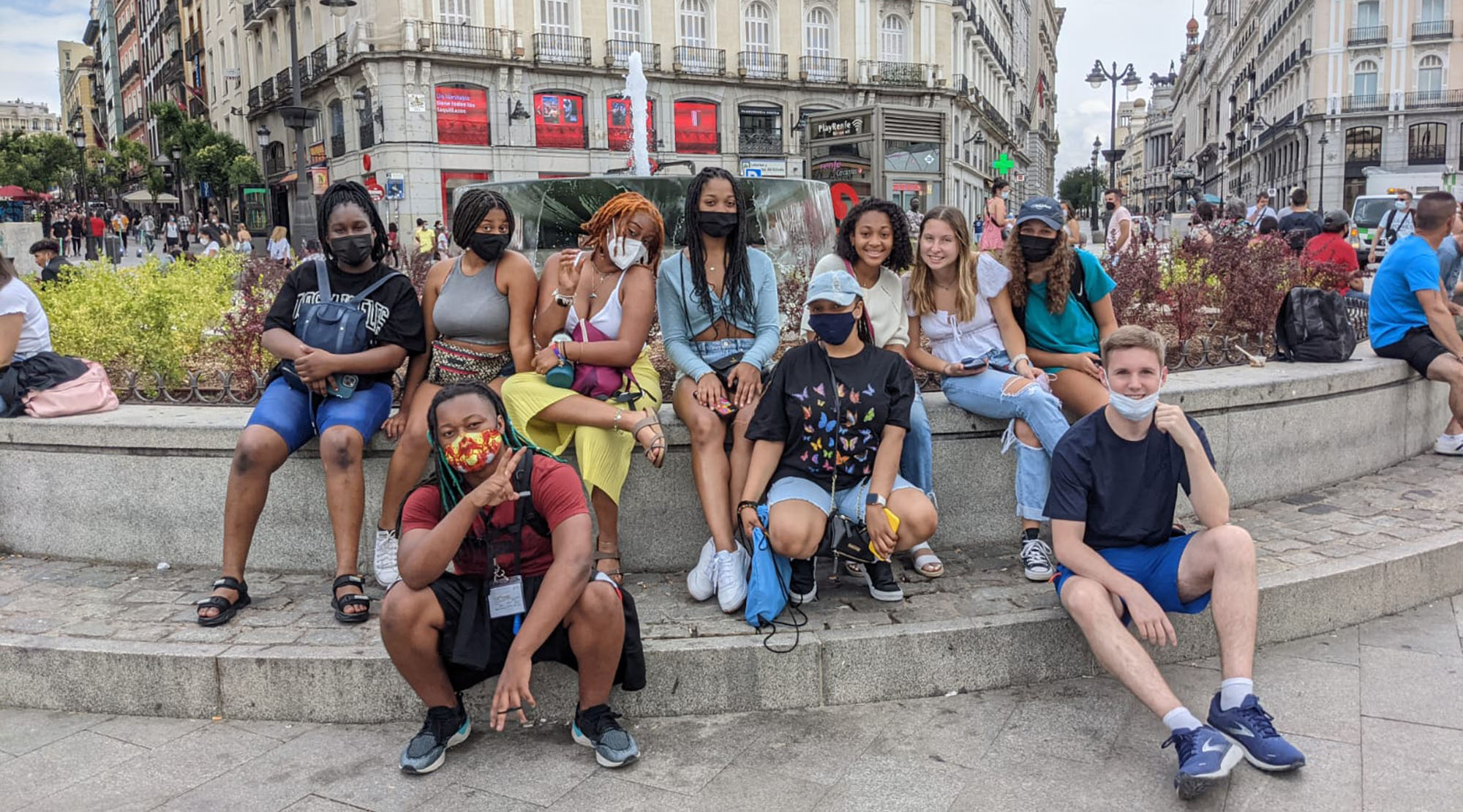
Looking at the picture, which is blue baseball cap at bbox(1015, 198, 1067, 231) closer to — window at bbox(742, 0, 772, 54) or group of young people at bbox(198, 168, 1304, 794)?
group of young people at bbox(198, 168, 1304, 794)

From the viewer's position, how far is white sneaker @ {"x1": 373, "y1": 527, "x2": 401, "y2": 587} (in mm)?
4590

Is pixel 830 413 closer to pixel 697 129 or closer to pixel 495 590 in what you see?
pixel 495 590

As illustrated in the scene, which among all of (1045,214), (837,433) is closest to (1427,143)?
(1045,214)

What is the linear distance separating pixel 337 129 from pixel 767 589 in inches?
1564

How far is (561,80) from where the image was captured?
38.3 meters

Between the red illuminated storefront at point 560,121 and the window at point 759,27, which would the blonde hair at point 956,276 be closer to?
the red illuminated storefront at point 560,121

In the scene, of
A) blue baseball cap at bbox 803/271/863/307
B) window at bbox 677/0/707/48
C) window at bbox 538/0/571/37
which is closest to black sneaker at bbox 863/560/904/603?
blue baseball cap at bbox 803/271/863/307

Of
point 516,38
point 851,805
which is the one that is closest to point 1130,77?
point 516,38

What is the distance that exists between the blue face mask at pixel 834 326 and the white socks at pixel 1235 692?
1.89m

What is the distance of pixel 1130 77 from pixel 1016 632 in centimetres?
3496

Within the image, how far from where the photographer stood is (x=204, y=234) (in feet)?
109

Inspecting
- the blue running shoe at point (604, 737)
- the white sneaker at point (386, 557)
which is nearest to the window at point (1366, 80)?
the white sneaker at point (386, 557)

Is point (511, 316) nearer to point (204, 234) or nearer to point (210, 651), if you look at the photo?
point (210, 651)

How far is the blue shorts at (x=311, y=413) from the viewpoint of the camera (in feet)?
14.9
